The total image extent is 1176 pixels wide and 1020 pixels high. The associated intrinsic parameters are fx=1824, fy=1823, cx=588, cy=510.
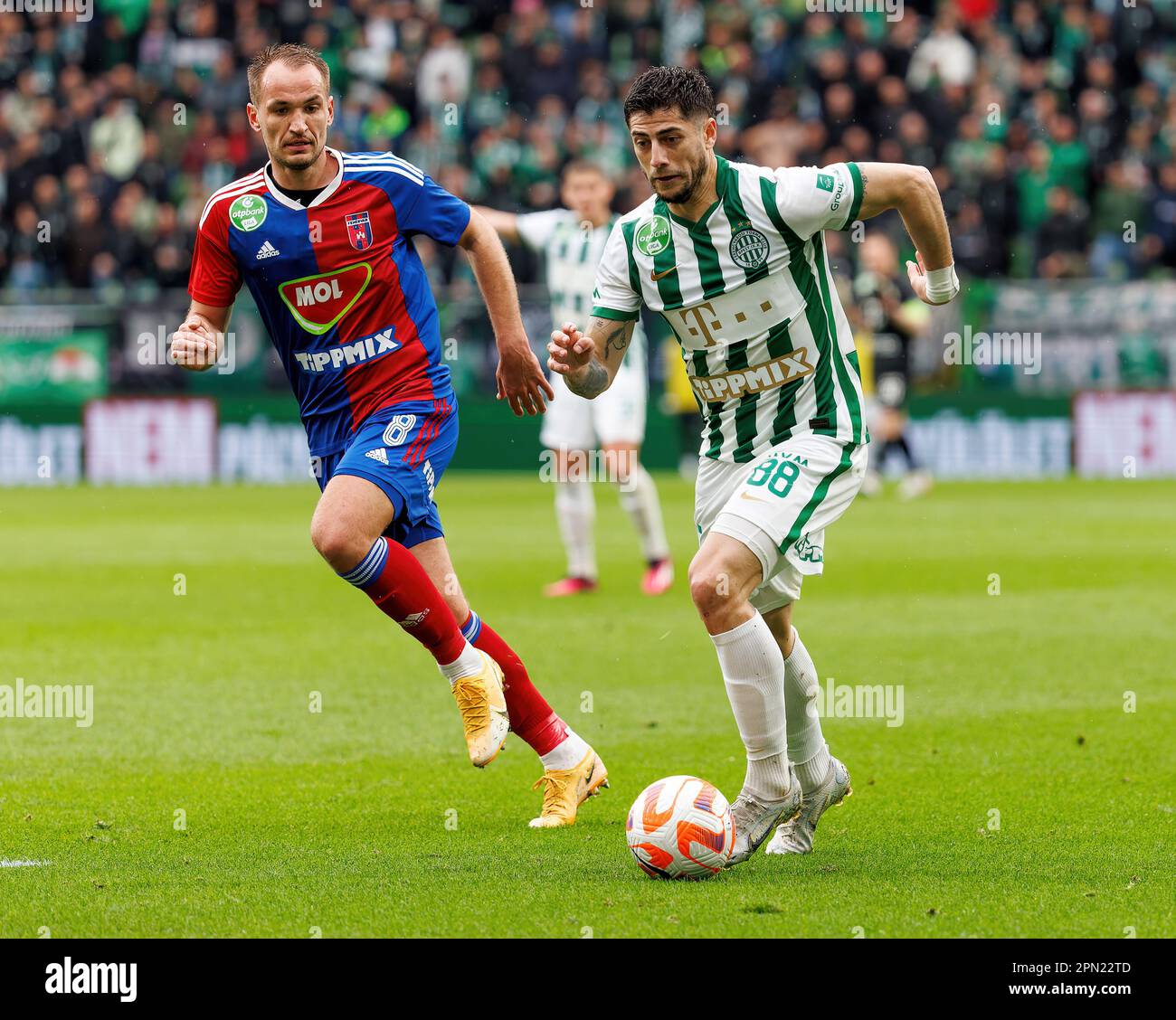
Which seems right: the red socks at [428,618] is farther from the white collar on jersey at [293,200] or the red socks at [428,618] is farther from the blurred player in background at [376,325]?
the white collar on jersey at [293,200]

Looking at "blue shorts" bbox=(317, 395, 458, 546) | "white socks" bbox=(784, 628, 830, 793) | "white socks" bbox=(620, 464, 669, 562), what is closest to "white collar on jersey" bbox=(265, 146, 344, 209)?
"blue shorts" bbox=(317, 395, 458, 546)

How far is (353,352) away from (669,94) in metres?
1.49

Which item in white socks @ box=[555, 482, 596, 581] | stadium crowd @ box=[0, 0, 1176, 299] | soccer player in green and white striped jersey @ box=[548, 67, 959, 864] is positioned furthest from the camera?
stadium crowd @ box=[0, 0, 1176, 299]

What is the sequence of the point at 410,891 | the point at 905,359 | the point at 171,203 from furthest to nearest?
the point at 171,203 → the point at 905,359 → the point at 410,891

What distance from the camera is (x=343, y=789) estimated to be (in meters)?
6.43

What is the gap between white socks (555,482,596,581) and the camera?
11953 mm

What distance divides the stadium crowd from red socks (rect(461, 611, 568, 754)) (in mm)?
16838

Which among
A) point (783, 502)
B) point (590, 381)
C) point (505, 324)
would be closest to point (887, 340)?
point (505, 324)

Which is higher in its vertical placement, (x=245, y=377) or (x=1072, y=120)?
(x=1072, y=120)

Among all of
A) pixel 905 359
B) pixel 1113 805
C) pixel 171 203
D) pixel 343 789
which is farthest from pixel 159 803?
pixel 171 203

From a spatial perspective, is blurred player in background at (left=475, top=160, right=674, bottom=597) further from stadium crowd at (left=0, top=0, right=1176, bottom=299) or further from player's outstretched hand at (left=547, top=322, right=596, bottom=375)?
stadium crowd at (left=0, top=0, right=1176, bottom=299)

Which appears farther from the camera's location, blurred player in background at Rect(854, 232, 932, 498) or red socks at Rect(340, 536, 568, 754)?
blurred player in background at Rect(854, 232, 932, 498)

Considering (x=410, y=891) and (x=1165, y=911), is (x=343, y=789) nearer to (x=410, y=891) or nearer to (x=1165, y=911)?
(x=410, y=891)

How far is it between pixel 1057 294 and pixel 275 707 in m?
15.5
